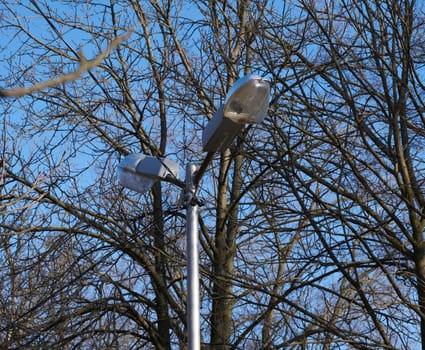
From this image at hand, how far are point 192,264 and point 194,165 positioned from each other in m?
0.80

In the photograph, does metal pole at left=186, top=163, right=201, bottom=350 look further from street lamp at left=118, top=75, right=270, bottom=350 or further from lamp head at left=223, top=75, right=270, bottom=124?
lamp head at left=223, top=75, right=270, bottom=124

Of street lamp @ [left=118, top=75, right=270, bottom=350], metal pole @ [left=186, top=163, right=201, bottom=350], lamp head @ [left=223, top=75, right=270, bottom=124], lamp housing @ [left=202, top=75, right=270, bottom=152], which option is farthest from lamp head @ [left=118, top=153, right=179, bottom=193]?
lamp head @ [left=223, top=75, right=270, bottom=124]

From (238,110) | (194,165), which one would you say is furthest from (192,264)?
(238,110)

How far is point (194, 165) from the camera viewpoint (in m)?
4.84

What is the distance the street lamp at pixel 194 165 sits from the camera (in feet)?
13.0

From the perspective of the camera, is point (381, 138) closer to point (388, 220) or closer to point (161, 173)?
point (388, 220)

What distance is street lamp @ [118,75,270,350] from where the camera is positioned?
397 centimetres

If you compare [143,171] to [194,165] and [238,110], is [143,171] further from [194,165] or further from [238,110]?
[238,110]

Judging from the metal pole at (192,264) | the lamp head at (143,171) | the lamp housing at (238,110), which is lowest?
the metal pole at (192,264)

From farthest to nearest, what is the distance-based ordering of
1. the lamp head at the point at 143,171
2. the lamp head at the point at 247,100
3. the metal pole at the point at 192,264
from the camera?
the lamp head at the point at 143,171
the metal pole at the point at 192,264
the lamp head at the point at 247,100

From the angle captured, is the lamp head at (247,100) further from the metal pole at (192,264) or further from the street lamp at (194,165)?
the metal pole at (192,264)

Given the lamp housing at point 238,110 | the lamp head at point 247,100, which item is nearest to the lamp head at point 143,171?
the lamp housing at point 238,110

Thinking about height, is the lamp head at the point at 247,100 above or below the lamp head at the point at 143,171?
below

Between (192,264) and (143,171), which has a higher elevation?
(143,171)
